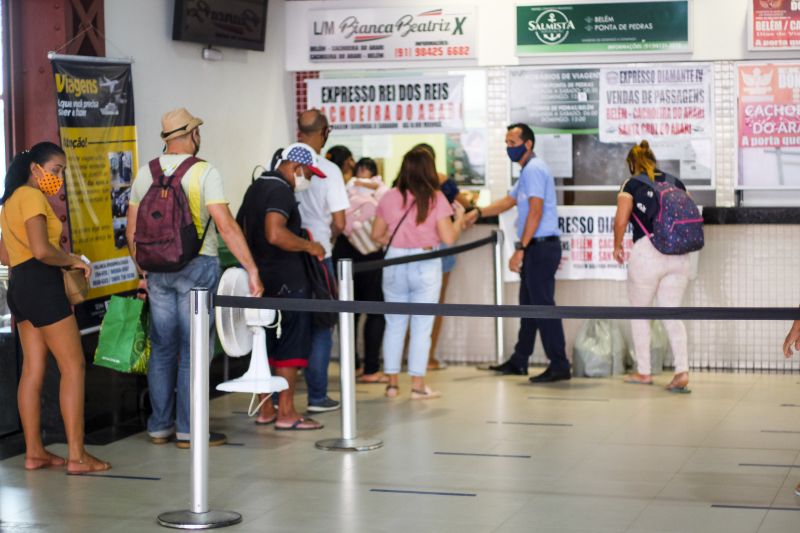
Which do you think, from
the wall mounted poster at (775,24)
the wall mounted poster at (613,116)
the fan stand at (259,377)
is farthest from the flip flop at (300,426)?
the wall mounted poster at (775,24)

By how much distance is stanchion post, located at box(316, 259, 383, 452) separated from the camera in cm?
671

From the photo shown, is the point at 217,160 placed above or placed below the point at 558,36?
below

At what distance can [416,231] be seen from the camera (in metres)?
8.09

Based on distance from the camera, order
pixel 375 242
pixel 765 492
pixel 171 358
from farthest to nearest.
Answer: pixel 375 242 → pixel 171 358 → pixel 765 492

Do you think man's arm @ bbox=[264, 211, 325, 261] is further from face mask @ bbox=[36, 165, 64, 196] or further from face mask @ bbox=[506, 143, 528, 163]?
Result: face mask @ bbox=[506, 143, 528, 163]

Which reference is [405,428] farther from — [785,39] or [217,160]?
[785,39]

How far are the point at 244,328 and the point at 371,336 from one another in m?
2.67

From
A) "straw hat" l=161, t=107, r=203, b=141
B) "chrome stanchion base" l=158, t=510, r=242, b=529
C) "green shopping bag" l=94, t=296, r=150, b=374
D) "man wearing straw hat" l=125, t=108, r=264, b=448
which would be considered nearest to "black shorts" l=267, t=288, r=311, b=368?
"man wearing straw hat" l=125, t=108, r=264, b=448

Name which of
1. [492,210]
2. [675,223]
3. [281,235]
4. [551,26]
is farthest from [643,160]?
[281,235]

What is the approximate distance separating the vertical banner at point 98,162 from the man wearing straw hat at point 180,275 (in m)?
0.27

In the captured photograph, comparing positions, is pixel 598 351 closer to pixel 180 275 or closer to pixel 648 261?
pixel 648 261

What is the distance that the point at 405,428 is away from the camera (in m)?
7.41

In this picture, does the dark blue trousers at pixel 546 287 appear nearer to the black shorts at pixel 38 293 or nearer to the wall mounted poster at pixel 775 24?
the wall mounted poster at pixel 775 24

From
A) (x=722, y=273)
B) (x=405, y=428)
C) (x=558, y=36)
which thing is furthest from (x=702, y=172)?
(x=405, y=428)
